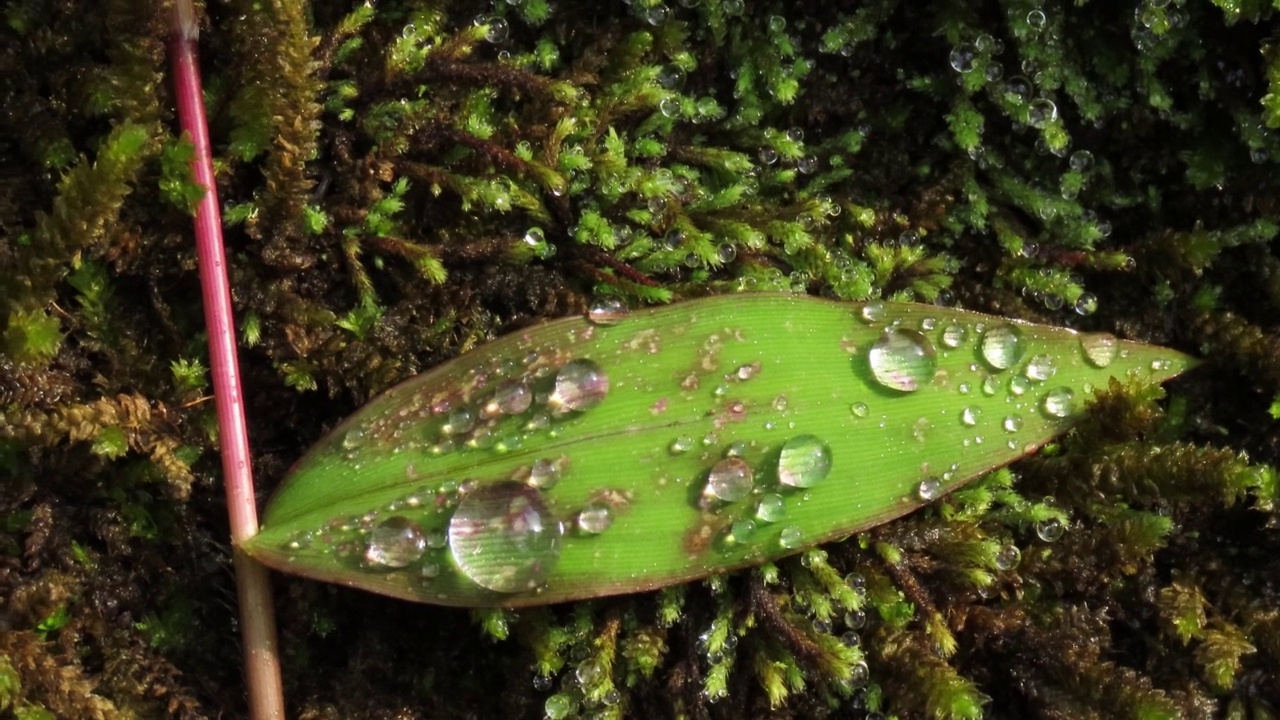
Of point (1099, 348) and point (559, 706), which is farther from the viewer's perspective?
point (1099, 348)

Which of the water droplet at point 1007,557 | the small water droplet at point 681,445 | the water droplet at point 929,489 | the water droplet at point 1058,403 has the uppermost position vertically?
the small water droplet at point 681,445

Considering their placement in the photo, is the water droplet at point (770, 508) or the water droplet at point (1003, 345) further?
the water droplet at point (1003, 345)

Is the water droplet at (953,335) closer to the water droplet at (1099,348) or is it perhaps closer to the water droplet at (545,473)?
the water droplet at (1099,348)

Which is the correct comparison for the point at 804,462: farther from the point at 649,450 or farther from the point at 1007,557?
the point at 1007,557

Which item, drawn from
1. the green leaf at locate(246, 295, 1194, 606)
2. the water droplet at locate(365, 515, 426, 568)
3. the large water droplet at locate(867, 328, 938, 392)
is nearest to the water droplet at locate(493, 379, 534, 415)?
the green leaf at locate(246, 295, 1194, 606)

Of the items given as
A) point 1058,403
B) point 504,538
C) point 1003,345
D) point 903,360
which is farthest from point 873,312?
point 504,538

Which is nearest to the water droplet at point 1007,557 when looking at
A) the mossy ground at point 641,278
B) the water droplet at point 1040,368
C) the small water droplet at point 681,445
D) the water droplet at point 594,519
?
the mossy ground at point 641,278

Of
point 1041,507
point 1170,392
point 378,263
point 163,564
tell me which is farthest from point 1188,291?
point 163,564
